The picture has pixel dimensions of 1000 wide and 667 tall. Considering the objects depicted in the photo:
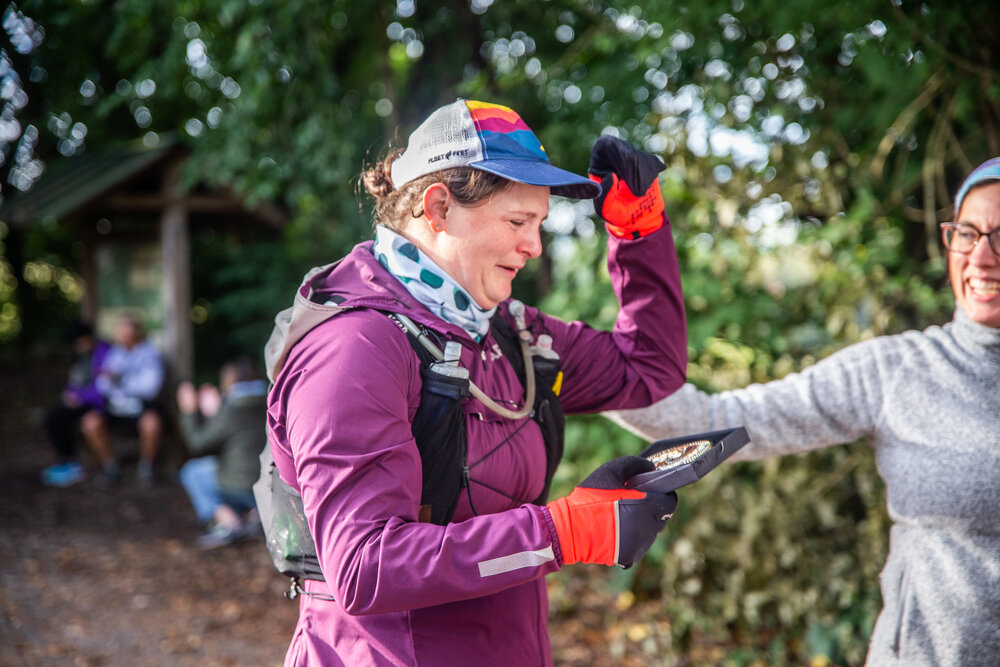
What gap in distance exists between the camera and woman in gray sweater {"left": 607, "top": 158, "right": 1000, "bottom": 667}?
173 cm

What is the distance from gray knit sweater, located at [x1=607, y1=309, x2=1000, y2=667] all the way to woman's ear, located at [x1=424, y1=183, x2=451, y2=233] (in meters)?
0.79

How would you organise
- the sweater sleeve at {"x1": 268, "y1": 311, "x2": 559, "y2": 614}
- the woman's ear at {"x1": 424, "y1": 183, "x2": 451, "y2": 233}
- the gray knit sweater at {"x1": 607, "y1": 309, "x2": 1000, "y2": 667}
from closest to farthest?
the sweater sleeve at {"x1": 268, "y1": 311, "x2": 559, "y2": 614} → the woman's ear at {"x1": 424, "y1": 183, "x2": 451, "y2": 233} → the gray knit sweater at {"x1": 607, "y1": 309, "x2": 1000, "y2": 667}

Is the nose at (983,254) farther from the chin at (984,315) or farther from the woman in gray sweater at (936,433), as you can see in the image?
the chin at (984,315)

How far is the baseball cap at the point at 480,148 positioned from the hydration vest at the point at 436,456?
0.34 metres

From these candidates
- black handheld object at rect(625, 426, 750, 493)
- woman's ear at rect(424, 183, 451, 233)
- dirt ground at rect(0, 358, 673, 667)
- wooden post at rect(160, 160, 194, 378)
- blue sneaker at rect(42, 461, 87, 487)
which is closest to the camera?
black handheld object at rect(625, 426, 750, 493)

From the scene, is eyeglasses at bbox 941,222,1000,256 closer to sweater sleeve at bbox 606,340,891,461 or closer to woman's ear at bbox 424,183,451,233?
sweater sleeve at bbox 606,340,891,461

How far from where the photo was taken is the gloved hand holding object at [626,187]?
177 cm

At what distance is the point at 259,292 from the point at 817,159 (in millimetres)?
6775

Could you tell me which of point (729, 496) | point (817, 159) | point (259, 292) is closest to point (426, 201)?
point (729, 496)

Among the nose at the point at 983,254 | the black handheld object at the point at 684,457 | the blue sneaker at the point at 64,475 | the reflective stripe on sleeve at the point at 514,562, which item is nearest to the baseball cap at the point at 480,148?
the black handheld object at the point at 684,457

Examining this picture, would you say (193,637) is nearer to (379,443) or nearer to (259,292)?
(379,443)

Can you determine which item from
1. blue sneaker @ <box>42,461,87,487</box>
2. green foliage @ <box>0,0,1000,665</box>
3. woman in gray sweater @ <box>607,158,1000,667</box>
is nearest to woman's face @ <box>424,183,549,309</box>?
woman in gray sweater @ <box>607,158,1000,667</box>

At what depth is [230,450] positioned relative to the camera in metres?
5.78

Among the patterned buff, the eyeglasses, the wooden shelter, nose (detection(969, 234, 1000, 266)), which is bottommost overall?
nose (detection(969, 234, 1000, 266))
